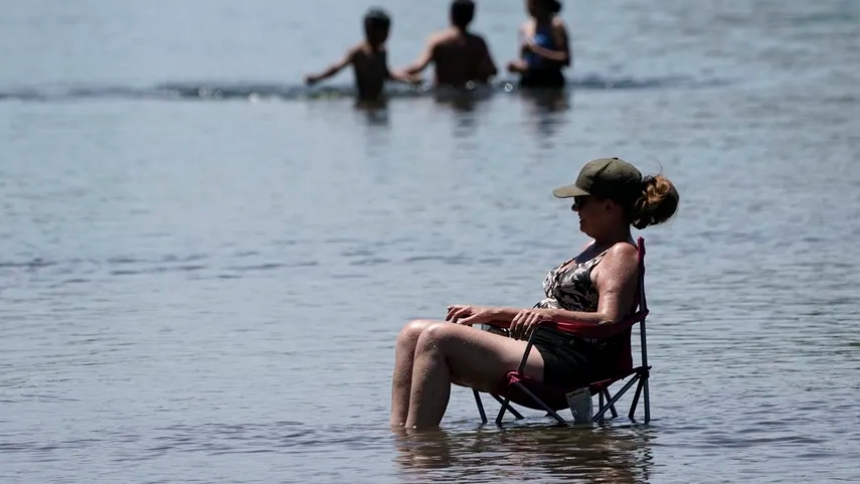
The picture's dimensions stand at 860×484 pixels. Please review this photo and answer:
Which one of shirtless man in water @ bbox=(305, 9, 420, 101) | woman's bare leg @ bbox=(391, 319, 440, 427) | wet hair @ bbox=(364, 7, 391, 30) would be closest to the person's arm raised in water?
shirtless man in water @ bbox=(305, 9, 420, 101)

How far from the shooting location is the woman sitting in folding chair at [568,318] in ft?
28.9

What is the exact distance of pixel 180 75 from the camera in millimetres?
32688

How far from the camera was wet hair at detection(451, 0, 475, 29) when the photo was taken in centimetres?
2638

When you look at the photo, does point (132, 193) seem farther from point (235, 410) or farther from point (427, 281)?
point (235, 410)

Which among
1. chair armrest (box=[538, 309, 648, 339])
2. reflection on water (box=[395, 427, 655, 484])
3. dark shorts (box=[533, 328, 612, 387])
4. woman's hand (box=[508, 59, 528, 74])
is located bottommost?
reflection on water (box=[395, 427, 655, 484])

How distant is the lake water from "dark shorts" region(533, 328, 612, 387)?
0.26 metres

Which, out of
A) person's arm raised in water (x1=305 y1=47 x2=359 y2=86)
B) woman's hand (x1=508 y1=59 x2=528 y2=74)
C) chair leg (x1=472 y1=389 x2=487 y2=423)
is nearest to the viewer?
chair leg (x1=472 y1=389 x2=487 y2=423)

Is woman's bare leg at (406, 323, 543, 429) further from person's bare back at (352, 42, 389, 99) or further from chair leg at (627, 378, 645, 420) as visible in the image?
person's bare back at (352, 42, 389, 99)

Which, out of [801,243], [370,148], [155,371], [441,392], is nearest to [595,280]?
[441,392]

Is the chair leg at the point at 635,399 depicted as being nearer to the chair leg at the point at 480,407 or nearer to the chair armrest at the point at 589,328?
the chair armrest at the point at 589,328

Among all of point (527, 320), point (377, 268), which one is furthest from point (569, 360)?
point (377, 268)

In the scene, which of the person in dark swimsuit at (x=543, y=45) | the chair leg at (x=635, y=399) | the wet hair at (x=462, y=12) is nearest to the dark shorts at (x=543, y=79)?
the person in dark swimsuit at (x=543, y=45)

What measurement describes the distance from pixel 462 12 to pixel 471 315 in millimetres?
17803

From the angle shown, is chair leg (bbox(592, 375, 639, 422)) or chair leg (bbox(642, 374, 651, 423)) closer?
chair leg (bbox(592, 375, 639, 422))
